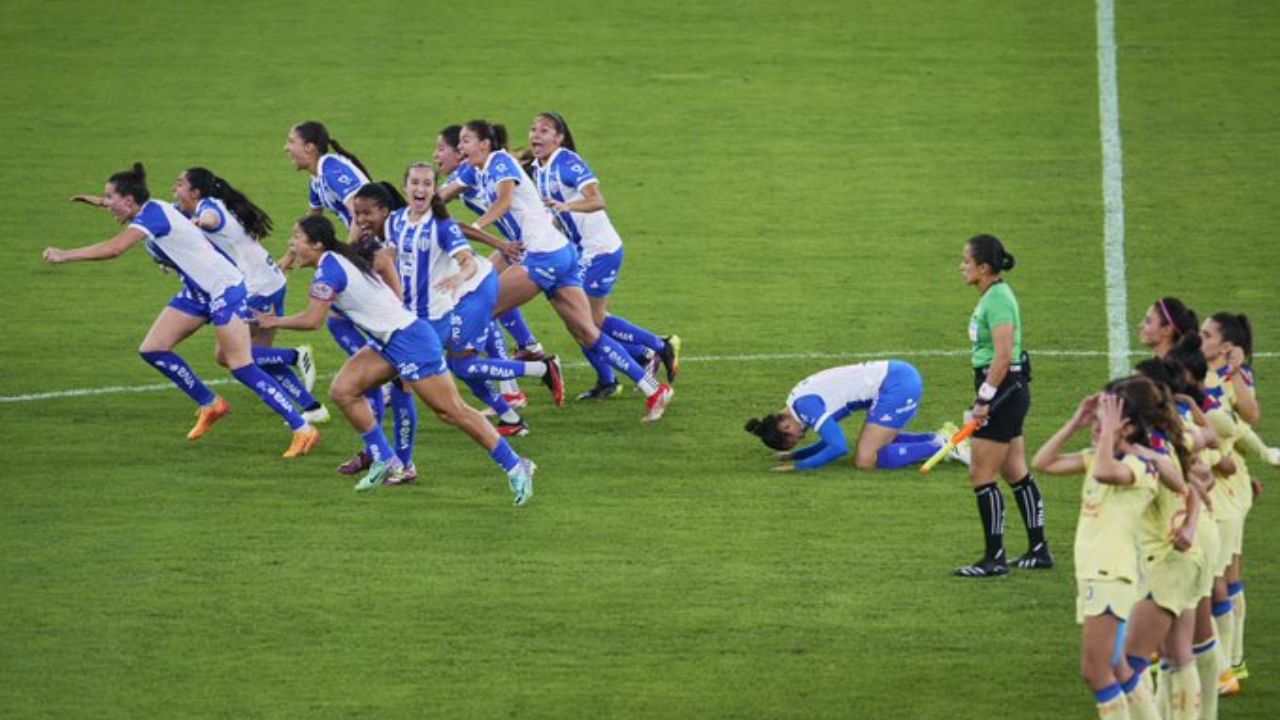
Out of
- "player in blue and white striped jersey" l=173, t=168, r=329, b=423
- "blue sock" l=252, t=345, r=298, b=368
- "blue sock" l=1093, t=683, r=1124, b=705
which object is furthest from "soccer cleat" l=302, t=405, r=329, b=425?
"blue sock" l=1093, t=683, r=1124, b=705

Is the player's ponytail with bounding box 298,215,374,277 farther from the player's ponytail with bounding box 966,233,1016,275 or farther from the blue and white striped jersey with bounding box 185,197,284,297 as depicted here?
the player's ponytail with bounding box 966,233,1016,275

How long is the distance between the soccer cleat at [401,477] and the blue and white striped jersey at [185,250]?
214cm


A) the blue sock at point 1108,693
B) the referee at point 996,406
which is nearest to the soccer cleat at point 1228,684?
the blue sock at point 1108,693

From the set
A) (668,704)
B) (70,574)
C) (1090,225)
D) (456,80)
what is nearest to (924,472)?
(668,704)

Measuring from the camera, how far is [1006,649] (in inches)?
512

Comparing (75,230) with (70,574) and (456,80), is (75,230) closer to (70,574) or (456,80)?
(456,80)

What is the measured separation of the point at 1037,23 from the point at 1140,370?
18.9 meters

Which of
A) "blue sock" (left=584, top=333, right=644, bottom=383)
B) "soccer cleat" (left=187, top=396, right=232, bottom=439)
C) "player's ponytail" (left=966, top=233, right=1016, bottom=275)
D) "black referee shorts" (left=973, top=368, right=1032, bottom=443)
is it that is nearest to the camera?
"black referee shorts" (left=973, top=368, right=1032, bottom=443)

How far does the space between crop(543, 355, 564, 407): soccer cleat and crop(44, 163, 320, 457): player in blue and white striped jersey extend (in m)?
2.01

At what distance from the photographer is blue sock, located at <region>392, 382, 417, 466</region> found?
16.4 m

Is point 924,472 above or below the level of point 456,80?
below

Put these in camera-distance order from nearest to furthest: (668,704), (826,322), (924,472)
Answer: (668,704)
(924,472)
(826,322)

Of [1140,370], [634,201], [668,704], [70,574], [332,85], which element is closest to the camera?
[1140,370]

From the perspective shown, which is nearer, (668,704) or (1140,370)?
(1140,370)
